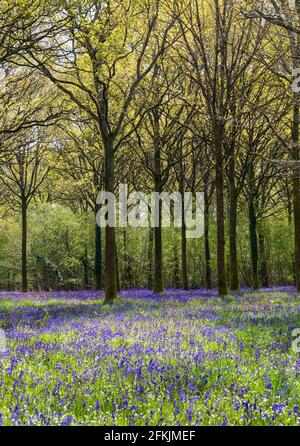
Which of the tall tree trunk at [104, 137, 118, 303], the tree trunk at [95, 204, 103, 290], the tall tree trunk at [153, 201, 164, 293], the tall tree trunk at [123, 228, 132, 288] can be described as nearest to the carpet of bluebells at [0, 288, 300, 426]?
the tall tree trunk at [104, 137, 118, 303]

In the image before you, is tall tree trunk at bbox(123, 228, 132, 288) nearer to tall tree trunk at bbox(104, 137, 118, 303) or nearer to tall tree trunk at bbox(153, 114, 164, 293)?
tall tree trunk at bbox(153, 114, 164, 293)

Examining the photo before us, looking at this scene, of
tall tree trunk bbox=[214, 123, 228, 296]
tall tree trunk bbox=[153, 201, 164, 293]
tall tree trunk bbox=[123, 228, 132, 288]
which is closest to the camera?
tall tree trunk bbox=[214, 123, 228, 296]

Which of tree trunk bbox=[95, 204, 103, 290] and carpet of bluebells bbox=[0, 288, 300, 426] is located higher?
tree trunk bbox=[95, 204, 103, 290]

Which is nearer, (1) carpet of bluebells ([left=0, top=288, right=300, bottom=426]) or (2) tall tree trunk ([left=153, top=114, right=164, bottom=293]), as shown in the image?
(1) carpet of bluebells ([left=0, top=288, right=300, bottom=426])

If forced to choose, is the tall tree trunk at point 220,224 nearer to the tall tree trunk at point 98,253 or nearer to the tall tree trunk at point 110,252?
the tall tree trunk at point 110,252

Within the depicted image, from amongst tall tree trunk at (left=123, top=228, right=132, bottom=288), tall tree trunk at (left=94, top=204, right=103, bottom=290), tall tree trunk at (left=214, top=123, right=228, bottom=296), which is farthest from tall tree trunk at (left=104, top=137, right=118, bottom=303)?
tall tree trunk at (left=123, top=228, right=132, bottom=288)

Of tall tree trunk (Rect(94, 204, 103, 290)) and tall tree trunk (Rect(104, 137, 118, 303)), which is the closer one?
Result: tall tree trunk (Rect(104, 137, 118, 303))

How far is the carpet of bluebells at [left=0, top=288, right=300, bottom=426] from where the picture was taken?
3715 millimetres

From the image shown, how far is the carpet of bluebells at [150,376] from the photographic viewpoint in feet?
12.2

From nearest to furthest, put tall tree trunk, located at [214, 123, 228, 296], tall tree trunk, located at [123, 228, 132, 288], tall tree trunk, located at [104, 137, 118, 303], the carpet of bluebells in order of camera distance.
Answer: the carpet of bluebells
tall tree trunk, located at [104, 137, 118, 303]
tall tree trunk, located at [214, 123, 228, 296]
tall tree trunk, located at [123, 228, 132, 288]

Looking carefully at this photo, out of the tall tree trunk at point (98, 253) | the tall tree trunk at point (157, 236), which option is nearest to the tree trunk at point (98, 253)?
the tall tree trunk at point (98, 253)

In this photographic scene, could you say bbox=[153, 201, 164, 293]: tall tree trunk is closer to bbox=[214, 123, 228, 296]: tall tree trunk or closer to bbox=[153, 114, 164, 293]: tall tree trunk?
bbox=[153, 114, 164, 293]: tall tree trunk
